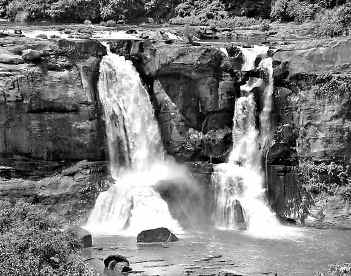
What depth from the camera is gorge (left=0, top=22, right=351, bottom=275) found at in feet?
106

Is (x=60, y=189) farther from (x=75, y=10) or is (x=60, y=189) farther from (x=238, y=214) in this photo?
(x=75, y=10)

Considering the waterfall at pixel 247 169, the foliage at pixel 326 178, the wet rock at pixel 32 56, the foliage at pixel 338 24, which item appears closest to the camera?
the waterfall at pixel 247 169

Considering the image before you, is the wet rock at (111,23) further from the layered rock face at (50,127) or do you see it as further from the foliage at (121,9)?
the layered rock face at (50,127)

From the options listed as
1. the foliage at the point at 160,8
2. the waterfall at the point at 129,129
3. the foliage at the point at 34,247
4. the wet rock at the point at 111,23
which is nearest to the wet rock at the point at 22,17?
the wet rock at the point at 111,23

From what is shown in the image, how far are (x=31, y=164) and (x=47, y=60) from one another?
18.5ft

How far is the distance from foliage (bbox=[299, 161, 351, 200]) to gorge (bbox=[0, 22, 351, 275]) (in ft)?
0.42

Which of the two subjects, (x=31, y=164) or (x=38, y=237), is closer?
(x=38, y=237)

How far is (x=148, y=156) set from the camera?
35.9m

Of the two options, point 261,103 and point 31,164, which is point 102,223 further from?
point 261,103

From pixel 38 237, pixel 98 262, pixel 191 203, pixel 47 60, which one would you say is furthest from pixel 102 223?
pixel 38 237

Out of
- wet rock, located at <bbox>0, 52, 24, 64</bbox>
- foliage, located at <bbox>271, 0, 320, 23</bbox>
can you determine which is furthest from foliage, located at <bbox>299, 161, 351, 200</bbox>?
foliage, located at <bbox>271, 0, 320, 23</bbox>

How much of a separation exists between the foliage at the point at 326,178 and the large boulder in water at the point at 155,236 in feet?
29.6

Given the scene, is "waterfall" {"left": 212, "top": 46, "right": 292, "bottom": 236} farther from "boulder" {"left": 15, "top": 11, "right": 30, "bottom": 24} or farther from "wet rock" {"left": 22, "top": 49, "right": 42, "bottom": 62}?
"boulder" {"left": 15, "top": 11, "right": 30, "bottom": 24}

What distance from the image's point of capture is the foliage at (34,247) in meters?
15.5
